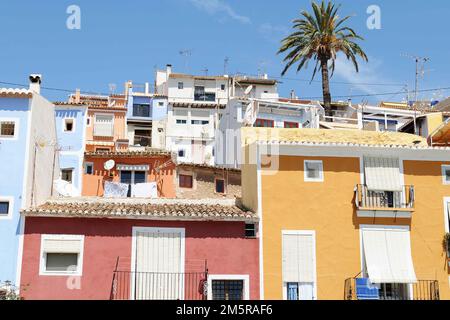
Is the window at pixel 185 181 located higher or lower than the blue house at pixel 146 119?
lower

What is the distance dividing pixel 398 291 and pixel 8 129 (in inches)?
666

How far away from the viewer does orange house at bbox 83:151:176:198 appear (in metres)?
40.8

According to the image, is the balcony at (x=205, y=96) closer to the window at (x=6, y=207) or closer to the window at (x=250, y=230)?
the window at (x=250, y=230)

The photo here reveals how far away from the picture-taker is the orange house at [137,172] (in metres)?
40.8

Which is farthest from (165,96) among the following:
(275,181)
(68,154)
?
(275,181)

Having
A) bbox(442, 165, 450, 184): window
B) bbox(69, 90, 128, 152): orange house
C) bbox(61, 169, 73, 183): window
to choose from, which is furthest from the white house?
bbox(442, 165, 450, 184): window

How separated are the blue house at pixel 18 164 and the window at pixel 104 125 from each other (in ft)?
75.5

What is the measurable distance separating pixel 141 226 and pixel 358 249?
8670mm

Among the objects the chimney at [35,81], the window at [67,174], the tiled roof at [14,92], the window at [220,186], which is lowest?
the window at [220,186]

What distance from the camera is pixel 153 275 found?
1009 inches

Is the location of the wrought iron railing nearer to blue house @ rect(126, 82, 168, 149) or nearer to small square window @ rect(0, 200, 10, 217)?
small square window @ rect(0, 200, 10, 217)

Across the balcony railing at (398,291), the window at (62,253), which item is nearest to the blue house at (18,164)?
the window at (62,253)

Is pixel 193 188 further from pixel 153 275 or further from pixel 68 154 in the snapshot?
pixel 153 275
